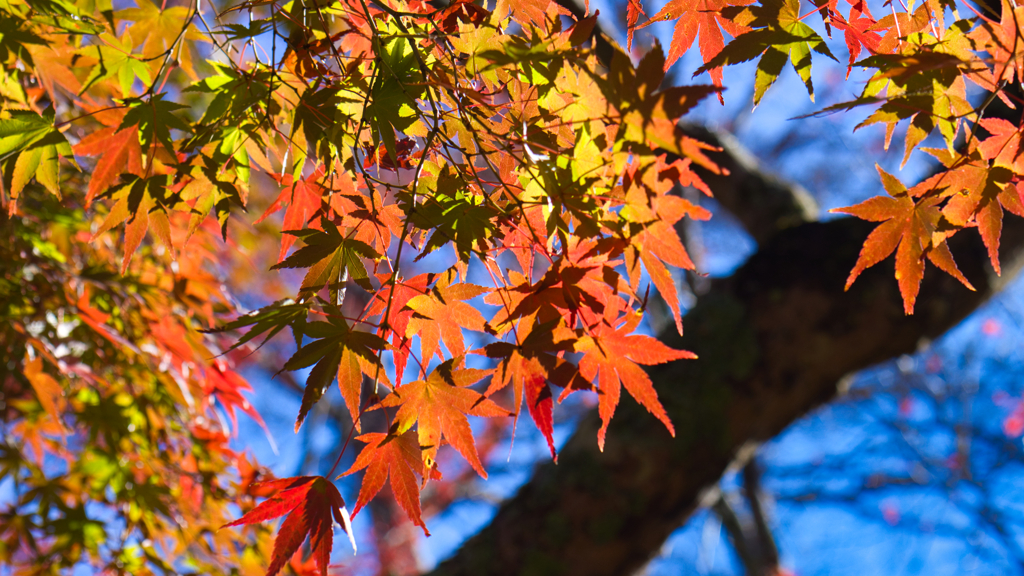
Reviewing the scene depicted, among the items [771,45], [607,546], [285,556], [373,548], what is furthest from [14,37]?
[373,548]

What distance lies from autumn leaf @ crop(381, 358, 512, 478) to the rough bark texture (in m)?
1.44

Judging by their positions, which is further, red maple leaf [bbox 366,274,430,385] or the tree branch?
the tree branch

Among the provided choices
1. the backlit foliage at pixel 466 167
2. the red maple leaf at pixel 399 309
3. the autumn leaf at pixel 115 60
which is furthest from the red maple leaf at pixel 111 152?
the red maple leaf at pixel 399 309

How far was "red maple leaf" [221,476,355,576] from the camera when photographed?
2.51 ft

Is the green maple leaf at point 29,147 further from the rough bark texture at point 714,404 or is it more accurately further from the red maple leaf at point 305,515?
the rough bark texture at point 714,404

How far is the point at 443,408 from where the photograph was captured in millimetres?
837

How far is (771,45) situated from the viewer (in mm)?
797

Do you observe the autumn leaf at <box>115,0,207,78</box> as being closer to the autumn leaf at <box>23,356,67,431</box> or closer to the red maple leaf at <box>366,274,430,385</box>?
the red maple leaf at <box>366,274,430,385</box>

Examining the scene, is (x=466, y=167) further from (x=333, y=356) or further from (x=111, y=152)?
(x=111, y=152)

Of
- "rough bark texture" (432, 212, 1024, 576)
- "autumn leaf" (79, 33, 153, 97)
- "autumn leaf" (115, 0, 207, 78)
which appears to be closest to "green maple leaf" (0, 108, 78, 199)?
"autumn leaf" (79, 33, 153, 97)

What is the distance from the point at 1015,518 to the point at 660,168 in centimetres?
683

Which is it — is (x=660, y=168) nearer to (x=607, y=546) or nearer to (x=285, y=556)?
(x=285, y=556)

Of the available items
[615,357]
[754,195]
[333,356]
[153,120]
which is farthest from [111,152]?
[754,195]

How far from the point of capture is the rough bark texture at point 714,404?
2125 mm
